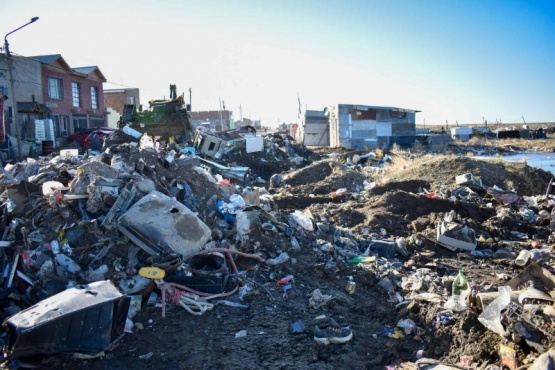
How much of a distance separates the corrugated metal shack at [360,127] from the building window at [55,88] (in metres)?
16.0

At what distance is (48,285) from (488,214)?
8843mm

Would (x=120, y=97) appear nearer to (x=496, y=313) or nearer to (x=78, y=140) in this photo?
(x=78, y=140)

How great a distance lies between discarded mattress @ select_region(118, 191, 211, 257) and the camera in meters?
4.87

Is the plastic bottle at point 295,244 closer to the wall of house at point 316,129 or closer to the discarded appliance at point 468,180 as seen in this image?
the discarded appliance at point 468,180

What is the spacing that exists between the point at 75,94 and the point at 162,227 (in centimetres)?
2451

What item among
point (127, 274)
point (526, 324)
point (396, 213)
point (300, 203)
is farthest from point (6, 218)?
point (396, 213)

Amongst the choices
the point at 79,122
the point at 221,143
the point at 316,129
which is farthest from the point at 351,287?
the point at 79,122

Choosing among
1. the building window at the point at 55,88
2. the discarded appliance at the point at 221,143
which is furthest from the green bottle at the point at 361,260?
the building window at the point at 55,88

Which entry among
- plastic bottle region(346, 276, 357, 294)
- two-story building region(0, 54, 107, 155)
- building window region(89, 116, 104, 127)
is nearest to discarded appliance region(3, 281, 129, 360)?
plastic bottle region(346, 276, 357, 294)

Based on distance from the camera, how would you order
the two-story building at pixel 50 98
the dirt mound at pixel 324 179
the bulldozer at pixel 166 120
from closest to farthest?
the dirt mound at pixel 324 179 → the bulldozer at pixel 166 120 → the two-story building at pixel 50 98

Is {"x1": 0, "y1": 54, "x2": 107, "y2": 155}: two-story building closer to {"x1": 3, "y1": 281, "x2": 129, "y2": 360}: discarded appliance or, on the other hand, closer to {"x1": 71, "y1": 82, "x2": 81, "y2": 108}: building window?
{"x1": 71, "y1": 82, "x2": 81, "y2": 108}: building window

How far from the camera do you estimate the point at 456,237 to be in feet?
23.1

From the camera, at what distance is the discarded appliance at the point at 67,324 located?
3016 millimetres

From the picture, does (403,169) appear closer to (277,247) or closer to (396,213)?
(396,213)
